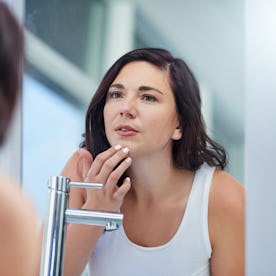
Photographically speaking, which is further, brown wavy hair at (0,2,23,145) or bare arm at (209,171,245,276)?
bare arm at (209,171,245,276)

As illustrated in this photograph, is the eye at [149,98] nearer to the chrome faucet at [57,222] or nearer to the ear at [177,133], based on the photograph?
the ear at [177,133]

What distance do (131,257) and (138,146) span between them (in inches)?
6.2

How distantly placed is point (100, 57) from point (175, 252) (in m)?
0.31

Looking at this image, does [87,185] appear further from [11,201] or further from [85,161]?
[11,201]

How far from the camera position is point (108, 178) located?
2.64 feet

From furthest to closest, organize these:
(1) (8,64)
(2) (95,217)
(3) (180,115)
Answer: (3) (180,115), (2) (95,217), (1) (8,64)

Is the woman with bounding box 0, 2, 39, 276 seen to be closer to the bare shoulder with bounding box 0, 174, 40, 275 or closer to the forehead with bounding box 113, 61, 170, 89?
the bare shoulder with bounding box 0, 174, 40, 275

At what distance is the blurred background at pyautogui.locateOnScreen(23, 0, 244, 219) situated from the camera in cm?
79

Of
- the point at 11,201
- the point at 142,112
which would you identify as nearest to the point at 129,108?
the point at 142,112

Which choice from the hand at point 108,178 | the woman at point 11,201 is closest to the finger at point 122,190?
the hand at point 108,178

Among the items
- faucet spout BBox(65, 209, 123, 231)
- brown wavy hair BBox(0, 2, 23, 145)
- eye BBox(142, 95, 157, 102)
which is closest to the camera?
brown wavy hair BBox(0, 2, 23, 145)

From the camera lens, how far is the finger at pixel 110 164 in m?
0.80

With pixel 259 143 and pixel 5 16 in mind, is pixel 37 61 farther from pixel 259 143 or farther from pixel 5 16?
pixel 5 16

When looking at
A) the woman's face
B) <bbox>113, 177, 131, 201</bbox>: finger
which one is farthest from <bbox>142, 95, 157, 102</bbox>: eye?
<bbox>113, 177, 131, 201</bbox>: finger
